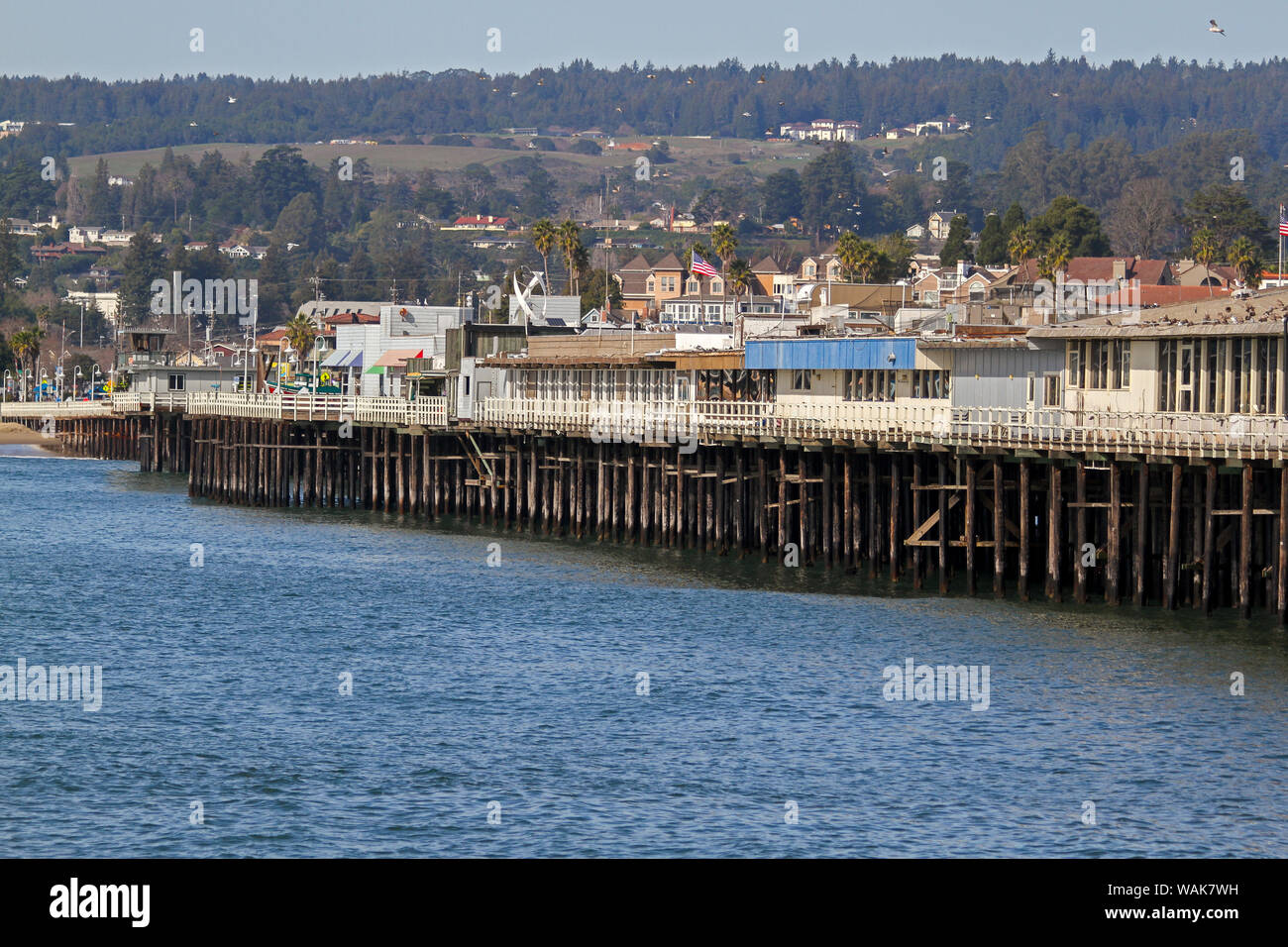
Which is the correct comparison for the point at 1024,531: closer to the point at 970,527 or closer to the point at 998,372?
the point at 970,527

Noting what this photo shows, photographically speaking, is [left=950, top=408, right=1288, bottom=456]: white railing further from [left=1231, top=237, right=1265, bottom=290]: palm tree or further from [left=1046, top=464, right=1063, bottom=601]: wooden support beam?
[left=1231, top=237, right=1265, bottom=290]: palm tree

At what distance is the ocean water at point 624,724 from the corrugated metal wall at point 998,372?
7370mm

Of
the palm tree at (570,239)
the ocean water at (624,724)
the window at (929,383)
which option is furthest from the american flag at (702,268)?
the palm tree at (570,239)

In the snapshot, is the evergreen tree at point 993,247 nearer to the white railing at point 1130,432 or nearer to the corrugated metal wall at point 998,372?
the corrugated metal wall at point 998,372

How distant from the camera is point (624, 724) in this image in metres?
37.5

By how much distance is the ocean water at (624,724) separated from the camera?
29.8 metres

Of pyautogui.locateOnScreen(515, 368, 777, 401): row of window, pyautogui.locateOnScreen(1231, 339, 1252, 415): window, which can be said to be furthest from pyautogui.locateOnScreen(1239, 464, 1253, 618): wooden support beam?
A: pyautogui.locateOnScreen(515, 368, 777, 401): row of window

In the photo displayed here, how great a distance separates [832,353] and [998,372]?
7.62m

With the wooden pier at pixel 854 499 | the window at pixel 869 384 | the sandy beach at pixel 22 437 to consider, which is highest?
the window at pixel 869 384

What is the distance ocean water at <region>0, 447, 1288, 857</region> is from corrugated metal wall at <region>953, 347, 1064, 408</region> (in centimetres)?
737

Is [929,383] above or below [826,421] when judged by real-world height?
above

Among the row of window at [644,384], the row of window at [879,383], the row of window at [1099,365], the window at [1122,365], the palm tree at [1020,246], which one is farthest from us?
the palm tree at [1020,246]

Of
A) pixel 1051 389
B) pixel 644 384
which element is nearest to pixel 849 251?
pixel 644 384

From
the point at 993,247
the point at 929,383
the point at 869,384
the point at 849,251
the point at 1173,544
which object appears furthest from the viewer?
the point at 993,247
